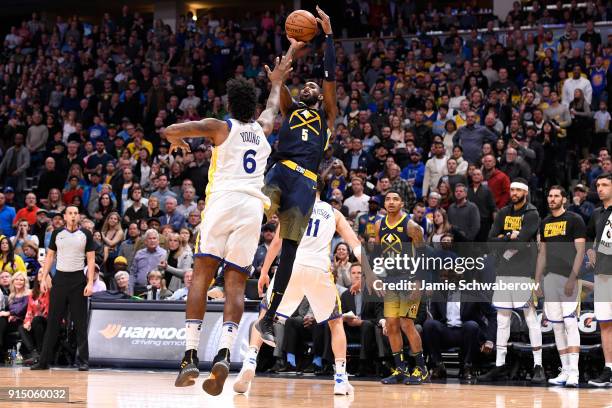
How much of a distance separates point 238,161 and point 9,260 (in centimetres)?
945

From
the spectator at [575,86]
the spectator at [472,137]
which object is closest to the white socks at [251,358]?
the spectator at [472,137]

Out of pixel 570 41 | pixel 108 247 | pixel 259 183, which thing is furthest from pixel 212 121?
pixel 570 41

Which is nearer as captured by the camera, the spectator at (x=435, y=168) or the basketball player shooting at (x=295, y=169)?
the basketball player shooting at (x=295, y=169)

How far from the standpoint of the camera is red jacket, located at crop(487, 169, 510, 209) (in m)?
15.8

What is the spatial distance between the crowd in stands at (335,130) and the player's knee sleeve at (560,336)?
2456 mm

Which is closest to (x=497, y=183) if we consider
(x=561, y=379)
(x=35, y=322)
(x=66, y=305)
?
(x=561, y=379)

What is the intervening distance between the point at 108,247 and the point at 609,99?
944cm

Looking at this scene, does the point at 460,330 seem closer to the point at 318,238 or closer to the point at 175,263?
the point at 318,238

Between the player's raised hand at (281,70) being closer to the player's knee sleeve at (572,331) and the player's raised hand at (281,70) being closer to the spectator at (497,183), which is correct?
the player's knee sleeve at (572,331)

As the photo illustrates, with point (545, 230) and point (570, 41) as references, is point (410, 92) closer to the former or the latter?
point (570, 41)

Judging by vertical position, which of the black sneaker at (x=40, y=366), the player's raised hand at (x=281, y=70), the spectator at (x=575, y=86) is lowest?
the black sneaker at (x=40, y=366)

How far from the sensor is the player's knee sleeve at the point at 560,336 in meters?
11.6

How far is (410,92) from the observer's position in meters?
19.6

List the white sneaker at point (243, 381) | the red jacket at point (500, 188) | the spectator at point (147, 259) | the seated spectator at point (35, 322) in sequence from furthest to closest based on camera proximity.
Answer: the red jacket at point (500, 188) → the spectator at point (147, 259) → the seated spectator at point (35, 322) → the white sneaker at point (243, 381)
